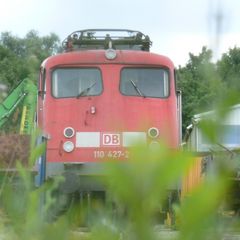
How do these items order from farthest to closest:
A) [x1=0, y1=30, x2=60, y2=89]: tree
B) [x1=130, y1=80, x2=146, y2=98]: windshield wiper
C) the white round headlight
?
the white round headlight
[x1=130, y1=80, x2=146, y2=98]: windshield wiper
[x1=0, y1=30, x2=60, y2=89]: tree

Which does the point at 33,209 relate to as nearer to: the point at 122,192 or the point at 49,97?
the point at 122,192

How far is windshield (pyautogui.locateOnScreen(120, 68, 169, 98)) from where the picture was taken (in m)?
9.54

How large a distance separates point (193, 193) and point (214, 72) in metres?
0.24

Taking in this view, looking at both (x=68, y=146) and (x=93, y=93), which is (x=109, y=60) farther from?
(x=68, y=146)

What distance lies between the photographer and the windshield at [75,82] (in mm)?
9469

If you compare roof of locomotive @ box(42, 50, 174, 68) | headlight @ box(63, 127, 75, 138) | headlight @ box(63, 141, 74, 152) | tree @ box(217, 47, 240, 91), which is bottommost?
tree @ box(217, 47, 240, 91)

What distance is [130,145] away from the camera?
0.71m

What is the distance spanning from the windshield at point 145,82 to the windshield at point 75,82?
1.42 feet

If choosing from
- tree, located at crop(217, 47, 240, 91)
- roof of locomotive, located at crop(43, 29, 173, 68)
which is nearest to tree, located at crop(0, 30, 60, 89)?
tree, located at crop(217, 47, 240, 91)

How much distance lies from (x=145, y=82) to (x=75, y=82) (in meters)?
1.07

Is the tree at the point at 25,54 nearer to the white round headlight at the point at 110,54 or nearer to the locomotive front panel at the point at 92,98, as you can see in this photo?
the locomotive front panel at the point at 92,98

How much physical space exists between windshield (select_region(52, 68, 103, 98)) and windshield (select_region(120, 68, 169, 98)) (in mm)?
434

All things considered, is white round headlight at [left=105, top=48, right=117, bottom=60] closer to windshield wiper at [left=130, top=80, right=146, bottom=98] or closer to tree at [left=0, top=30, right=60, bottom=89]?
windshield wiper at [left=130, top=80, right=146, bottom=98]

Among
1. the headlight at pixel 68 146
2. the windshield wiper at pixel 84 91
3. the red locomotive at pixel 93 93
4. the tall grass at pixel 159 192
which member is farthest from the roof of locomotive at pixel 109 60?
the tall grass at pixel 159 192
